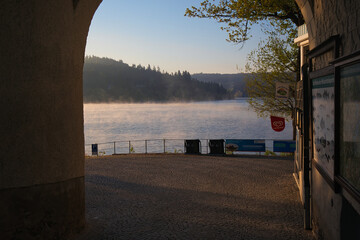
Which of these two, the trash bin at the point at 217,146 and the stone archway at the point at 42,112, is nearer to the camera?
the stone archway at the point at 42,112

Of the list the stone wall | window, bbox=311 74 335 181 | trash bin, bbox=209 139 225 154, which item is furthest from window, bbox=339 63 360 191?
trash bin, bbox=209 139 225 154

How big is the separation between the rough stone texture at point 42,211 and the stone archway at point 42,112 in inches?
0.6

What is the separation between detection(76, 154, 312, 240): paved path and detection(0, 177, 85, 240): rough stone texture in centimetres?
66

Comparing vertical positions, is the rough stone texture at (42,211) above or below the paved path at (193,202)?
above

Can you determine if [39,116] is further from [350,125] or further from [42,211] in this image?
[350,125]

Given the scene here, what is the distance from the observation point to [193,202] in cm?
1119

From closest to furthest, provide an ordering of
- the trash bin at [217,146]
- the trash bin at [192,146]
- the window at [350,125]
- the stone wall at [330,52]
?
the window at [350,125], the stone wall at [330,52], the trash bin at [217,146], the trash bin at [192,146]

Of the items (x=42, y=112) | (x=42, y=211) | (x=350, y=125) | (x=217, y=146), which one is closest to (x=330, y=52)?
(x=350, y=125)

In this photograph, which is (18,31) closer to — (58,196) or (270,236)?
(58,196)

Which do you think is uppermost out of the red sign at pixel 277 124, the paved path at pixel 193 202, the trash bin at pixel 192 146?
the red sign at pixel 277 124

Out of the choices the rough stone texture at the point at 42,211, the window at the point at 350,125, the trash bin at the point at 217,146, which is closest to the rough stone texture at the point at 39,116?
the rough stone texture at the point at 42,211

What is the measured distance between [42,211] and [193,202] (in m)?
5.40

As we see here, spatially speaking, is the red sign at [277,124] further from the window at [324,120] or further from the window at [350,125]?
the window at [350,125]

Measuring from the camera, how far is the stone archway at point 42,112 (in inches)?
246
